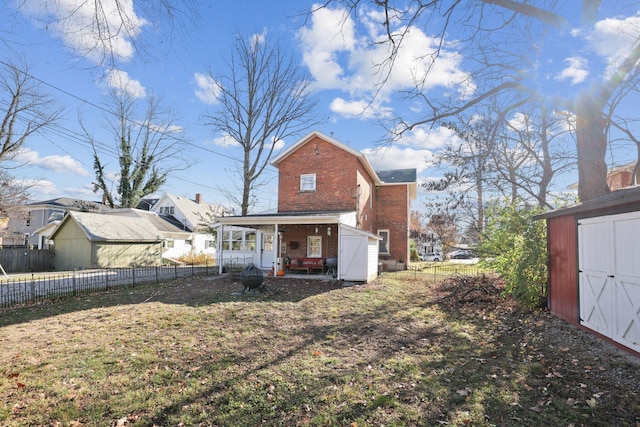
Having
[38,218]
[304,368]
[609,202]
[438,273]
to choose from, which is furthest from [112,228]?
[609,202]

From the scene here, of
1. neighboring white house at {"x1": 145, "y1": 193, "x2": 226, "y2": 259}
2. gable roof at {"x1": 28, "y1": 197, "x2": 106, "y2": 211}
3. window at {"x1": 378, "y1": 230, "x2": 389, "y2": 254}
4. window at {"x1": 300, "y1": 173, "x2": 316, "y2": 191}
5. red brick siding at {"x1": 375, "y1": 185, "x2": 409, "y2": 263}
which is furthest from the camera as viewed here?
gable roof at {"x1": 28, "y1": 197, "x2": 106, "y2": 211}

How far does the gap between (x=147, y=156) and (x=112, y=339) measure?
34.2 m

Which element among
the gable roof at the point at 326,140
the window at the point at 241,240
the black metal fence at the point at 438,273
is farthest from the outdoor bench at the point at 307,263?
the gable roof at the point at 326,140

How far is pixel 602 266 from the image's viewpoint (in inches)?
263

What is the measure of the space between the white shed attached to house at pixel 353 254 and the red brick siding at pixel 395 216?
864 centimetres

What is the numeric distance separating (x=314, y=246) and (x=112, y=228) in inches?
640

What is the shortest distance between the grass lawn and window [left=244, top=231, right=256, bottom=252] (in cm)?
1281

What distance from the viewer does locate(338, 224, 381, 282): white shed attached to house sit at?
1489 cm

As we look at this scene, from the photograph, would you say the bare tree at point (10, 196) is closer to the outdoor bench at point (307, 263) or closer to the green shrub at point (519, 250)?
the outdoor bench at point (307, 263)

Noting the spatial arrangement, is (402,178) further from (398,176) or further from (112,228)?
(112,228)

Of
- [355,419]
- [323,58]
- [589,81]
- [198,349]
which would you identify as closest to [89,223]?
[198,349]

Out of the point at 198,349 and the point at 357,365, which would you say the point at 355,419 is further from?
the point at 198,349

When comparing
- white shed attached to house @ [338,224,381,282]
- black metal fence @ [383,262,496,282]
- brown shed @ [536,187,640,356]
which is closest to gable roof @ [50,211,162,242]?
white shed attached to house @ [338,224,381,282]

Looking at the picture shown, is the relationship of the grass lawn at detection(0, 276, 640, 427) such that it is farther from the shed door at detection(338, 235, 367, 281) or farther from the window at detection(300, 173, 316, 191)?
the window at detection(300, 173, 316, 191)
